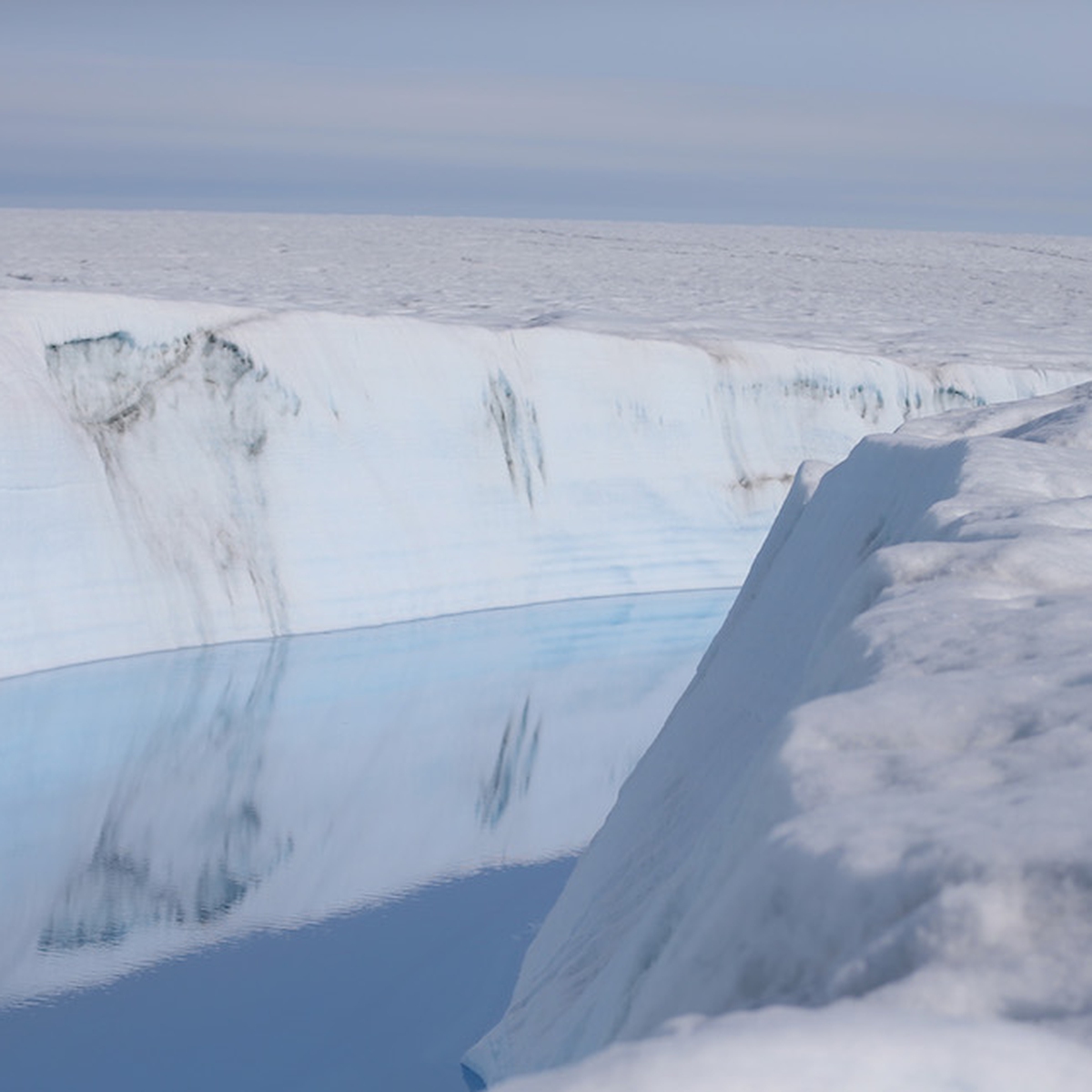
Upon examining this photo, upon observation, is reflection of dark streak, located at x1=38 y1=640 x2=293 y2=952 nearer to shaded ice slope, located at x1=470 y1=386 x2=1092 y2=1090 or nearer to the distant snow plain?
the distant snow plain

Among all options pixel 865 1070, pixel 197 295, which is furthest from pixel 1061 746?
pixel 197 295

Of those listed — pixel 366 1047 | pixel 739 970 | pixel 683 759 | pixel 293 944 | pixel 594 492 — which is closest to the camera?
pixel 739 970

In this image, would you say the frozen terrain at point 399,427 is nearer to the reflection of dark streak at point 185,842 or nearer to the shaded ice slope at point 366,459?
the shaded ice slope at point 366,459

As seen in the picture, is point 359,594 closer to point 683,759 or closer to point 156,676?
point 156,676

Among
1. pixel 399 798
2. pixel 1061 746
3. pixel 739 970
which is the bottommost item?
pixel 399 798

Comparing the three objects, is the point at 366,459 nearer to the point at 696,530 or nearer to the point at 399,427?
the point at 399,427

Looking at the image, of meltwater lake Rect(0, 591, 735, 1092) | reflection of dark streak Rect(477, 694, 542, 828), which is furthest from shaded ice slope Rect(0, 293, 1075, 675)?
reflection of dark streak Rect(477, 694, 542, 828)

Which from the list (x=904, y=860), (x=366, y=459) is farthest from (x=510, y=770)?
(x=904, y=860)

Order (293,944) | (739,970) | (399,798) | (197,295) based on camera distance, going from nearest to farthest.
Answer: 1. (739,970)
2. (293,944)
3. (399,798)
4. (197,295)
